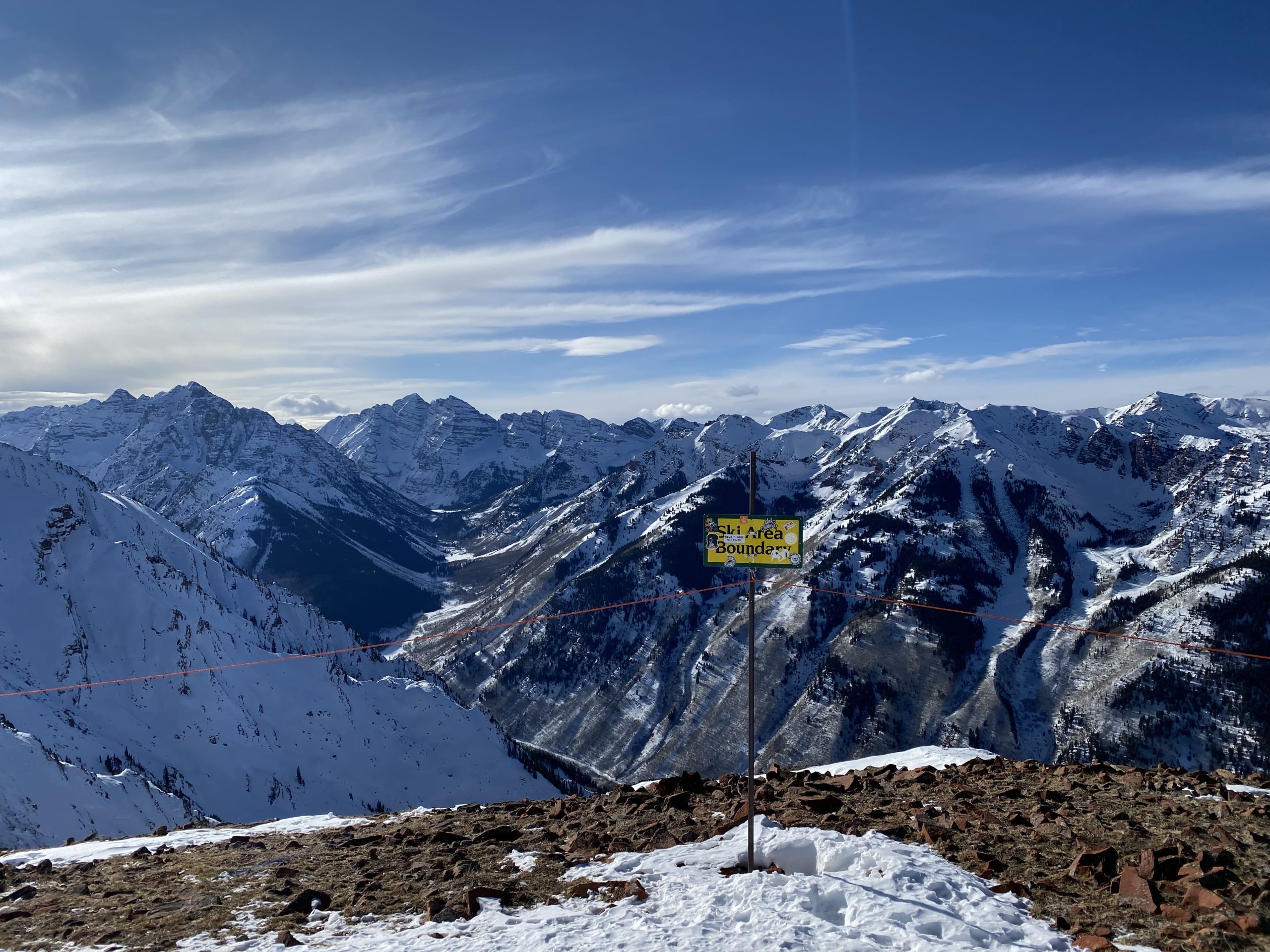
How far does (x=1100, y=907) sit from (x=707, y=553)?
33.4 ft

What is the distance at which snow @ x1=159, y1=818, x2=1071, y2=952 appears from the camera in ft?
43.7

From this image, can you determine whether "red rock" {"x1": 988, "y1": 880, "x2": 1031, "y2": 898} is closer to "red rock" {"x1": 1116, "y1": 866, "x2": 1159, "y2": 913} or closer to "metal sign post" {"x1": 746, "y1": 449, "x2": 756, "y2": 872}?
"red rock" {"x1": 1116, "y1": 866, "x2": 1159, "y2": 913}

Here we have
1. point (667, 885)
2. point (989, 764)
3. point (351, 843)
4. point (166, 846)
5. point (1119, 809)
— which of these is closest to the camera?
point (667, 885)

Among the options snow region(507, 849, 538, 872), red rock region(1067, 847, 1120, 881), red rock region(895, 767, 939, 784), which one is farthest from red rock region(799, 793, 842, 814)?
snow region(507, 849, 538, 872)

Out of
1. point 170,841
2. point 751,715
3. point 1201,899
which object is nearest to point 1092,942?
point 1201,899

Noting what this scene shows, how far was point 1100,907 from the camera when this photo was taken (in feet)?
45.4

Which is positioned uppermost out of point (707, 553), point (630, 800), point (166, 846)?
point (707, 553)

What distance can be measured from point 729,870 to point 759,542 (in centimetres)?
740

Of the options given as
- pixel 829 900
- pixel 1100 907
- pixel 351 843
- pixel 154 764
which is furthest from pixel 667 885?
pixel 154 764

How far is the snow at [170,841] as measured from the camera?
25328 millimetres

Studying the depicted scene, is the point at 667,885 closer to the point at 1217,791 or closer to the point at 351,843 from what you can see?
Result: the point at 351,843

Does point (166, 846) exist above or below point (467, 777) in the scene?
above

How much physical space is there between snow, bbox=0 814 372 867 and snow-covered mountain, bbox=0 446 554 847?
272ft

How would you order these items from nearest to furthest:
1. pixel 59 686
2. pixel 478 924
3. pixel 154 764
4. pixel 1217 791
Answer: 1. pixel 478 924
2. pixel 1217 791
3. pixel 154 764
4. pixel 59 686
